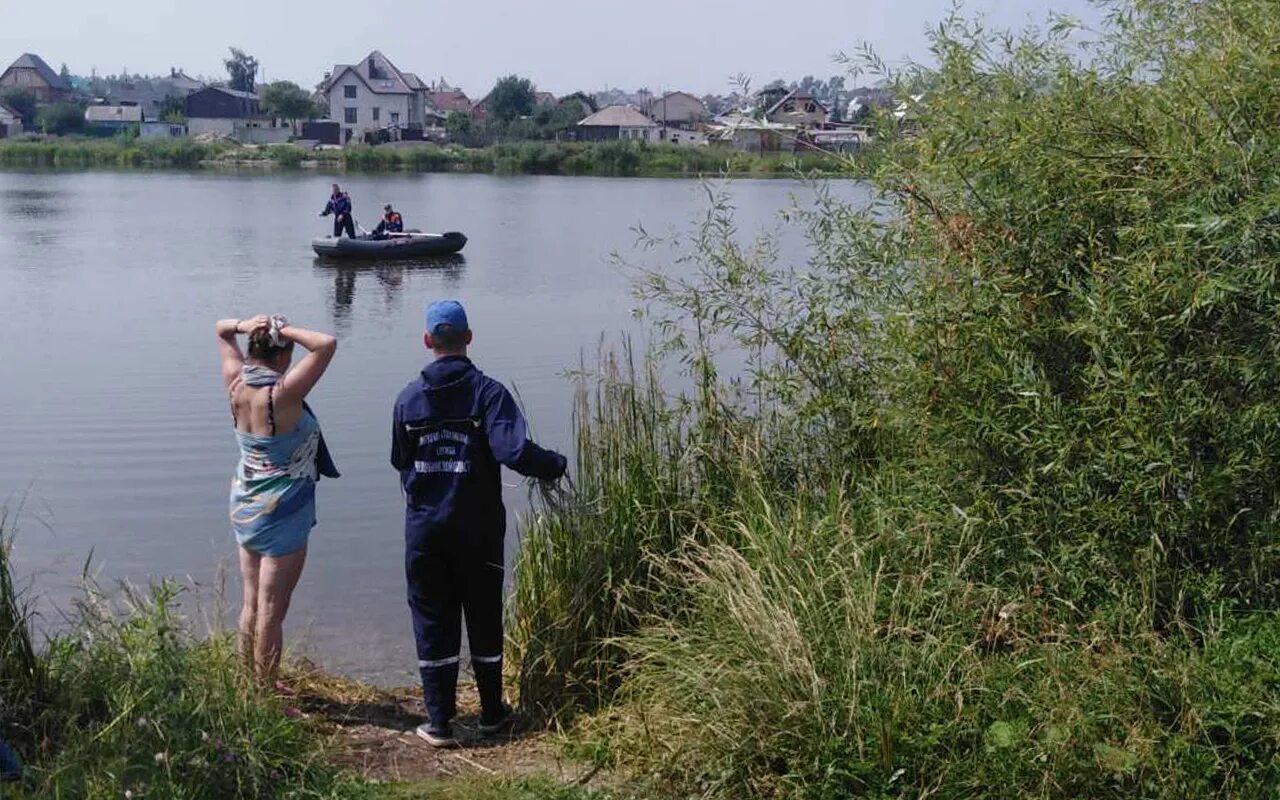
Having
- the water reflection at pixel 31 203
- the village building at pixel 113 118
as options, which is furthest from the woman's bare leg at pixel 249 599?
the village building at pixel 113 118

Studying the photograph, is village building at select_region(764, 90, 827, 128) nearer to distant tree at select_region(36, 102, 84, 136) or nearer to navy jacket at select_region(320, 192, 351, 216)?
navy jacket at select_region(320, 192, 351, 216)

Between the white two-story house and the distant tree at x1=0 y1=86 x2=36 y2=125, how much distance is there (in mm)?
31672

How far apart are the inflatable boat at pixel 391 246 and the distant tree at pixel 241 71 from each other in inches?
5264

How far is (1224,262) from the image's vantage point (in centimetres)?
512

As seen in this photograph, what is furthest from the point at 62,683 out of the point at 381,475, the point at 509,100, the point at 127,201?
the point at 509,100

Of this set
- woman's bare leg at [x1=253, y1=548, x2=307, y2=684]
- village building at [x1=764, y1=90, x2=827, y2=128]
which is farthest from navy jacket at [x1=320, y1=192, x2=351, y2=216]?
woman's bare leg at [x1=253, y1=548, x2=307, y2=684]

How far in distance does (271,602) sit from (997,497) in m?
3.04

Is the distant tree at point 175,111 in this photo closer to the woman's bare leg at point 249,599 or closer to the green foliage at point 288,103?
the green foliage at point 288,103

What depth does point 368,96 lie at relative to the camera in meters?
121

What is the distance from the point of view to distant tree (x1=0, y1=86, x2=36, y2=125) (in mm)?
132500

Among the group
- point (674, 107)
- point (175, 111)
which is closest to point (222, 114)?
point (175, 111)

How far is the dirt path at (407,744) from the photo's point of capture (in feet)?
17.9

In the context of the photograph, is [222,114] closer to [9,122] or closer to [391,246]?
[9,122]

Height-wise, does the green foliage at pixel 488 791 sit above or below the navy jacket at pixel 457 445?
below
